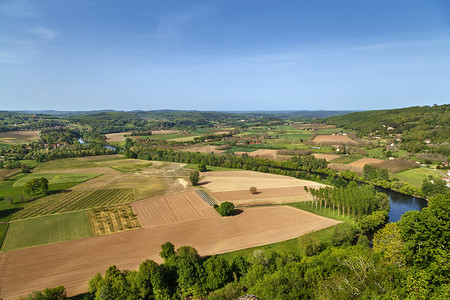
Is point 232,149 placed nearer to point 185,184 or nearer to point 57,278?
point 185,184

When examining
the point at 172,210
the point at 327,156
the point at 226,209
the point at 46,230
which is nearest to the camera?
the point at 46,230

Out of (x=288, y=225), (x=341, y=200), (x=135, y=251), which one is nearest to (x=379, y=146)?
(x=341, y=200)

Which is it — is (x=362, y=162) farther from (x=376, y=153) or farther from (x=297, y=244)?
(x=297, y=244)

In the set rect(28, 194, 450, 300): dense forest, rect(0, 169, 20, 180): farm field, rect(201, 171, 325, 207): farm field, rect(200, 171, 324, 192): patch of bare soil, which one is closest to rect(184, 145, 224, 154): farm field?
rect(201, 171, 325, 207): farm field

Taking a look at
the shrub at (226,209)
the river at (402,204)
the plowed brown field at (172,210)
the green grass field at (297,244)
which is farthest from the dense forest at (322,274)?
the river at (402,204)

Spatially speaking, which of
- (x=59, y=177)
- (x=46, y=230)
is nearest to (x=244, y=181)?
(x=46, y=230)

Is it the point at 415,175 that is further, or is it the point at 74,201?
the point at 415,175
